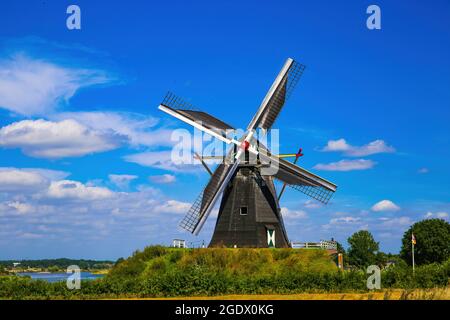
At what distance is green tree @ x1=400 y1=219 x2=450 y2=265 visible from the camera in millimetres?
74750

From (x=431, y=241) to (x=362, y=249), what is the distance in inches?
456

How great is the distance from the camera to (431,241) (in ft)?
246

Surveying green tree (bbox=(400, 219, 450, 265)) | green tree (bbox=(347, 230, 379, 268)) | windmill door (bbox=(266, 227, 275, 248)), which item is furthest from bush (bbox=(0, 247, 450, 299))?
green tree (bbox=(347, 230, 379, 268))

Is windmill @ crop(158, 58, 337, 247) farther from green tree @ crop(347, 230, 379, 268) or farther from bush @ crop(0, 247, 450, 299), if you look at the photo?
green tree @ crop(347, 230, 379, 268)

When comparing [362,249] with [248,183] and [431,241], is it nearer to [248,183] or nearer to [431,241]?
[431,241]

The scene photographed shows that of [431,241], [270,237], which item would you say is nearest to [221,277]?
[270,237]

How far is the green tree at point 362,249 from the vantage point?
272ft

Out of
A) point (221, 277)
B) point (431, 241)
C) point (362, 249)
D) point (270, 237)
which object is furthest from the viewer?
point (362, 249)

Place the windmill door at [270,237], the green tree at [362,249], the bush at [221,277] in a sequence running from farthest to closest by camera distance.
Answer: the green tree at [362,249] < the windmill door at [270,237] < the bush at [221,277]

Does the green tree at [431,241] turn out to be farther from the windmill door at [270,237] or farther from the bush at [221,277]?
the windmill door at [270,237]

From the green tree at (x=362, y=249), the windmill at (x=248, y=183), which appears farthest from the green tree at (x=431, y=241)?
the windmill at (x=248, y=183)

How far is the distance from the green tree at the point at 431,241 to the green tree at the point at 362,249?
7896mm

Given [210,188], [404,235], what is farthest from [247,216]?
[404,235]

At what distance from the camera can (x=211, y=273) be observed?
33.1m
